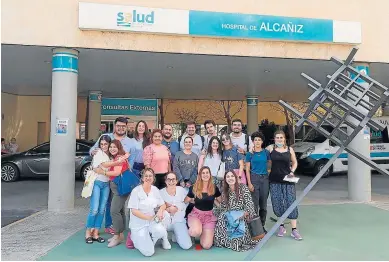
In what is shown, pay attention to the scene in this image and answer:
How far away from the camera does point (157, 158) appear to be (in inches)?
209

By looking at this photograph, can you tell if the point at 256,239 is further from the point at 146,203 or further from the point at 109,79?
the point at 109,79

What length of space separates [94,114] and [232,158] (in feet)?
33.7

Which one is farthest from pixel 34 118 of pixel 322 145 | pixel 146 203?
pixel 146 203

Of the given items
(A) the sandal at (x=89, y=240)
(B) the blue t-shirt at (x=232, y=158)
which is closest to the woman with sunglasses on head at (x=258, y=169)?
(B) the blue t-shirt at (x=232, y=158)

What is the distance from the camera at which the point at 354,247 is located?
4.84 metres

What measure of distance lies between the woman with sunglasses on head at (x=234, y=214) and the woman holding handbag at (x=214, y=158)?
380 millimetres

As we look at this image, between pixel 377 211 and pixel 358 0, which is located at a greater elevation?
pixel 358 0

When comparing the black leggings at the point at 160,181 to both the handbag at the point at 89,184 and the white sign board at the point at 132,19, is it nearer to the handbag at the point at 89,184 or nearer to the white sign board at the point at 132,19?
the handbag at the point at 89,184

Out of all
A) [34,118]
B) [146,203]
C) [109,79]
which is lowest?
[146,203]

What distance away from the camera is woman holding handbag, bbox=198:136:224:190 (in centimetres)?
523

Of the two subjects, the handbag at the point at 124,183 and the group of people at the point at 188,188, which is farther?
the handbag at the point at 124,183

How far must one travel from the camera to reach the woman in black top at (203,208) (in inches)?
185

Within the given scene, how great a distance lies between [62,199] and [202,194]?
11.7 feet

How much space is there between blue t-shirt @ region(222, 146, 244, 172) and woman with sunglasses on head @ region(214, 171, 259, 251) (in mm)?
455
